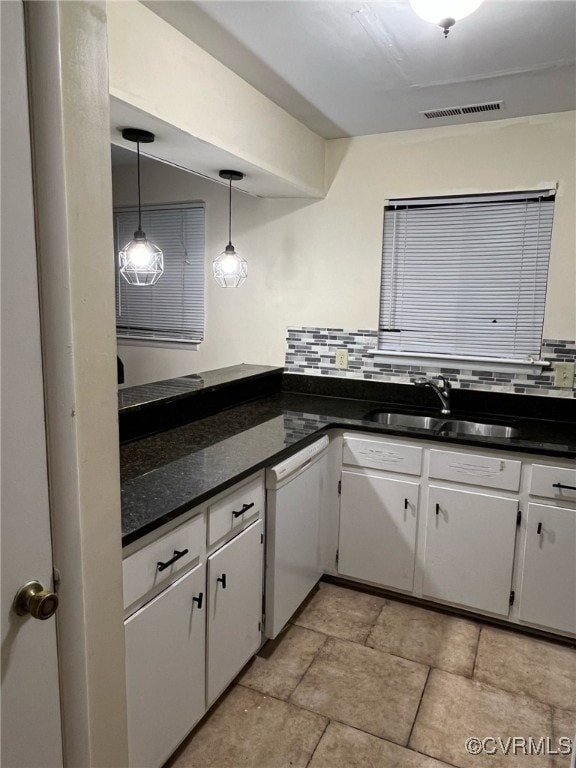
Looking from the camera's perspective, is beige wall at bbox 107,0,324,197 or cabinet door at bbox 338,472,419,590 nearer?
beige wall at bbox 107,0,324,197

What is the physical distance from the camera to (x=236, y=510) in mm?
1867

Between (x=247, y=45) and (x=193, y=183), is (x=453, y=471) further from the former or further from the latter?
(x=193, y=183)

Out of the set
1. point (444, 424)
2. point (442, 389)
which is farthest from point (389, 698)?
point (442, 389)

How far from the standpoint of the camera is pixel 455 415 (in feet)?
9.31

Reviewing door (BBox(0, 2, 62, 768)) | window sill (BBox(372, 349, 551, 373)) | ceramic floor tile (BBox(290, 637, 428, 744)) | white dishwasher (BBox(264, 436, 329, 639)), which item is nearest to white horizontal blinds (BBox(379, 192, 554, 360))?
window sill (BBox(372, 349, 551, 373))

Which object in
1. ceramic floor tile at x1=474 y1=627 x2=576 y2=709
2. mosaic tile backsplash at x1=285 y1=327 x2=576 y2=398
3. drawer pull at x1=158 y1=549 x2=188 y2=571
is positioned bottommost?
ceramic floor tile at x1=474 y1=627 x2=576 y2=709

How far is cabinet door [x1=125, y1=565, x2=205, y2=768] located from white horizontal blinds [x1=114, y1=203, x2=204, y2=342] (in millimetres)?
2213

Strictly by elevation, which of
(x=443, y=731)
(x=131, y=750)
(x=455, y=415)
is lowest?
(x=443, y=731)

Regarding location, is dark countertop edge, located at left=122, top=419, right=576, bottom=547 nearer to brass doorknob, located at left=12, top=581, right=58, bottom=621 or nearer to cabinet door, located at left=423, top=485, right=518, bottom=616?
cabinet door, located at left=423, top=485, right=518, bottom=616

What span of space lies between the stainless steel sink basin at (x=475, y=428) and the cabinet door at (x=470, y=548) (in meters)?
0.39

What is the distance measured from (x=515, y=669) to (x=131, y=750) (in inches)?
61.9

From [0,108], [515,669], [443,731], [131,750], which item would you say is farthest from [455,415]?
[0,108]

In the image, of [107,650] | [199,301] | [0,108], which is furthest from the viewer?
[199,301]

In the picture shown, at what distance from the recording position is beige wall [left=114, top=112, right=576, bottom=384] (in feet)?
8.62
